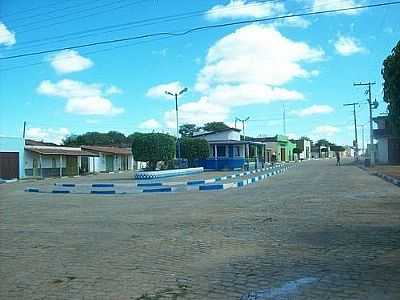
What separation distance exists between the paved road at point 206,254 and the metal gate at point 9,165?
3003 cm

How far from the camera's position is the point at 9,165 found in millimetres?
43125

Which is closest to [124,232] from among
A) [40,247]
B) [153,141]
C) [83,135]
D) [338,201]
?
[40,247]

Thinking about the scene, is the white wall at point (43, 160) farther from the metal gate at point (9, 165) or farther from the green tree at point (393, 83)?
the green tree at point (393, 83)

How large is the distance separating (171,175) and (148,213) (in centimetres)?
2548

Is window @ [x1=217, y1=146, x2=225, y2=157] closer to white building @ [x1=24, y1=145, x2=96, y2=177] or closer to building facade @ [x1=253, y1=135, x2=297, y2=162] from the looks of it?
white building @ [x1=24, y1=145, x2=96, y2=177]

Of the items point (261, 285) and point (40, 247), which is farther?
point (40, 247)

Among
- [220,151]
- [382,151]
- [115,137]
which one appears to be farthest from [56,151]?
[115,137]

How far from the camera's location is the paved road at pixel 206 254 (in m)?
5.89

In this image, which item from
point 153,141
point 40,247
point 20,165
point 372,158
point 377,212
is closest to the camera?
point 40,247

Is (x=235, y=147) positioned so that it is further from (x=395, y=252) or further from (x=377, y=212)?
(x=395, y=252)

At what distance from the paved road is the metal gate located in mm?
30035

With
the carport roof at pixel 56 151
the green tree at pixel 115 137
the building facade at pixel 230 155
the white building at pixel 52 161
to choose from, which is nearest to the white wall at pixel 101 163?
the white building at pixel 52 161

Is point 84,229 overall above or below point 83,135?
below

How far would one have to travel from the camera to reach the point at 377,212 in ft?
42.3
